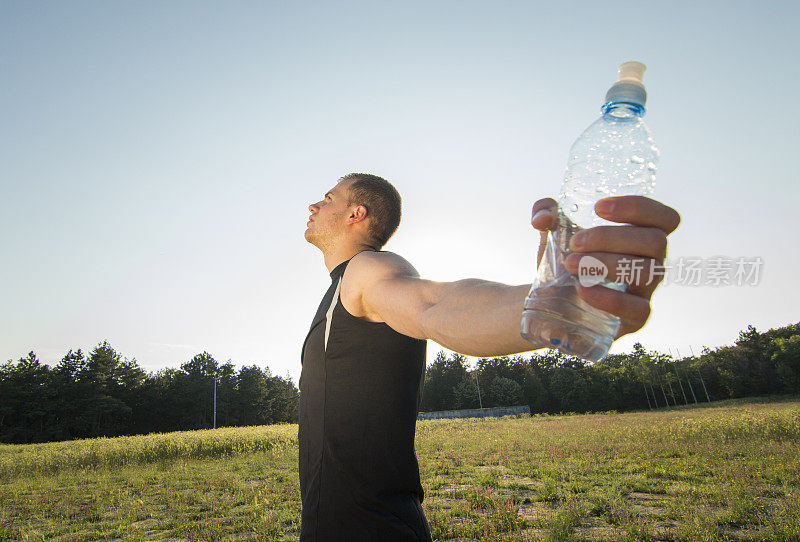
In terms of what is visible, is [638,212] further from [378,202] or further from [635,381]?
[635,381]

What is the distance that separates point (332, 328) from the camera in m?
1.74

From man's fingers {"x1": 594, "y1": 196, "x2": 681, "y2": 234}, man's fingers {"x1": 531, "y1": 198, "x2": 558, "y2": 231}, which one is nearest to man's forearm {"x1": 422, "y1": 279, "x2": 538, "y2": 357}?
man's fingers {"x1": 531, "y1": 198, "x2": 558, "y2": 231}

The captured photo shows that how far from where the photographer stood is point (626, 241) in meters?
0.81

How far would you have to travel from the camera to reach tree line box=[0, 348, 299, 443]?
5212 centimetres

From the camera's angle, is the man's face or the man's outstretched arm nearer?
the man's outstretched arm

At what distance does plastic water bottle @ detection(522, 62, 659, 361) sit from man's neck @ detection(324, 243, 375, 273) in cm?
119

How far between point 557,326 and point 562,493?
8.05 m

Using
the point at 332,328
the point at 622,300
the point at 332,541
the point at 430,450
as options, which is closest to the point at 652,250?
the point at 622,300

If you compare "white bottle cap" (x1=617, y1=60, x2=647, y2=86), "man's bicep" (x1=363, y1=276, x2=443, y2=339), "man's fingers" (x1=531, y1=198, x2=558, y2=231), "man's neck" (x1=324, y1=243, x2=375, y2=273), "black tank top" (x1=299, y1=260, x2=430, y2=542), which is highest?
"white bottle cap" (x1=617, y1=60, x2=647, y2=86)

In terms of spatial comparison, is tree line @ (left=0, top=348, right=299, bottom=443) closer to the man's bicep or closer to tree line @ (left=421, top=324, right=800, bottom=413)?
tree line @ (left=421, top=324, right=800, bottom=413)

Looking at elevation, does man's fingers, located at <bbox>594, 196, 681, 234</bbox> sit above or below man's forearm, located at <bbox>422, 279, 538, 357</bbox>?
above

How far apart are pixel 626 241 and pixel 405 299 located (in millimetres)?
674

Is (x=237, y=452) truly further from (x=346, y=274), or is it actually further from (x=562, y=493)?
(x=346, y=274)

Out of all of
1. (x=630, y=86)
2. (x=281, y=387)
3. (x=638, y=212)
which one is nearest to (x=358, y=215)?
(x=630, y=86)
